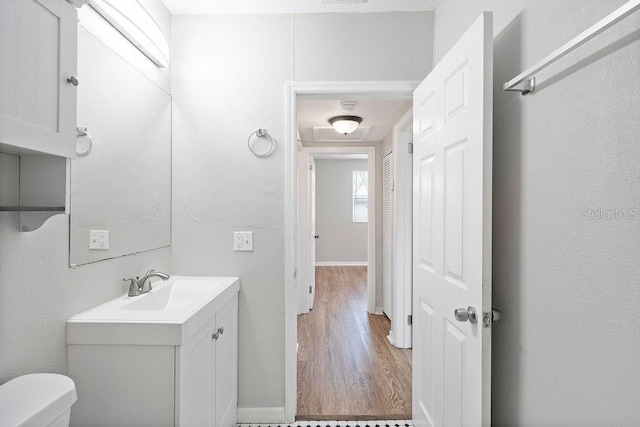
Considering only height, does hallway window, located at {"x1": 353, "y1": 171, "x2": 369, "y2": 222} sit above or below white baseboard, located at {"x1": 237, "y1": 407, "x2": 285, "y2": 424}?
above

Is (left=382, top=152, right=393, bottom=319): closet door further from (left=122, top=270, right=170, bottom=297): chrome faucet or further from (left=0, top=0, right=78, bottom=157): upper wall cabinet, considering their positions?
(left=0, top=0, right=78, bottom=157): upper wall cabinet

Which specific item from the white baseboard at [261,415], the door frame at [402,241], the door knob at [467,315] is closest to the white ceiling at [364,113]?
the door frame at [402,241]

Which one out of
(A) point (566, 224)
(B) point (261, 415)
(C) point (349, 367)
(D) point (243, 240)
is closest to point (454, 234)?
(A) point (566, 224)

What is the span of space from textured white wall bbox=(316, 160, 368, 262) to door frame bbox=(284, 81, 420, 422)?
571cm

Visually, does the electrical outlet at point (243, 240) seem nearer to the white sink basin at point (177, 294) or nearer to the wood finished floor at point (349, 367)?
the white sink basin at point (177, 294)

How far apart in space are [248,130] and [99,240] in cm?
101

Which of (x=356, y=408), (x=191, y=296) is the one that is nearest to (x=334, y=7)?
(x=191, y=296)

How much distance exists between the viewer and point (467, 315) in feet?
4.24

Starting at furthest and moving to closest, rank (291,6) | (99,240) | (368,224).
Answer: (368,224) < (291,6) < (99,240)

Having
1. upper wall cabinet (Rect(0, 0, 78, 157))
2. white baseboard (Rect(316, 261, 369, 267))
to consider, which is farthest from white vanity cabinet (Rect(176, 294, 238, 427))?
white baseboard (Rect(316, 261, 369, 267))

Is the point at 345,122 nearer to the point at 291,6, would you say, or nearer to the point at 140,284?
the point at 291,6

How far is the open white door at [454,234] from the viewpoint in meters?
1.23

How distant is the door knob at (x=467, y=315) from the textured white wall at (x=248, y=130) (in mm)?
1117

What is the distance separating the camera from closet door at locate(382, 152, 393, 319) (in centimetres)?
374
